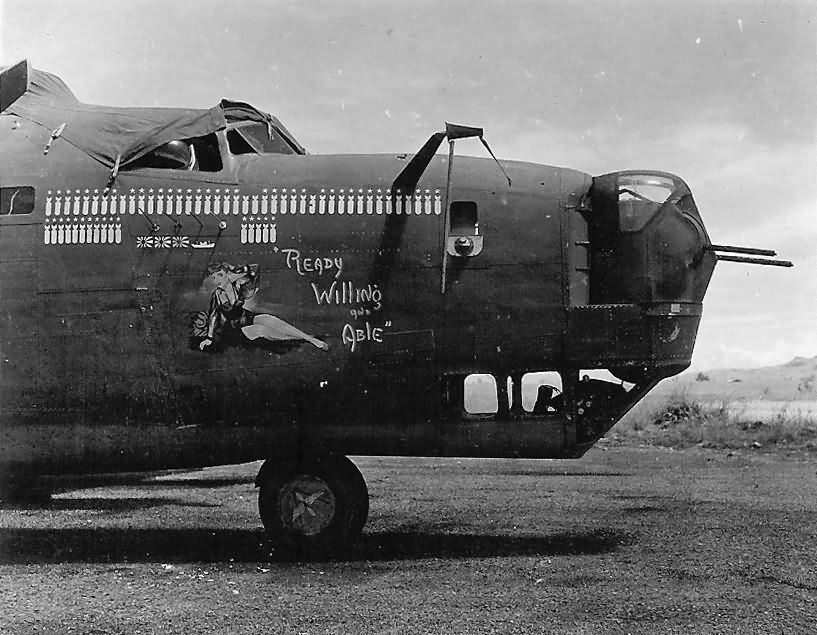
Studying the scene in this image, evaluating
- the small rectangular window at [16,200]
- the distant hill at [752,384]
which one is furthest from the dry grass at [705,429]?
the small rectangular window at [16,200]

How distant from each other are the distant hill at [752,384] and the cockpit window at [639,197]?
1573 inches

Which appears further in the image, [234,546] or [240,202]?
[234,546]

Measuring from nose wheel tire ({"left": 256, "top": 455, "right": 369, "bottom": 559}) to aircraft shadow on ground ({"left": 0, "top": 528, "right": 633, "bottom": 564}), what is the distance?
178 mm

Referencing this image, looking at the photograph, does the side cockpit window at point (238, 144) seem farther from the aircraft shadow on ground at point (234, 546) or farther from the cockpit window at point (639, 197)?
the aircraft shadow on ground at point (234, 546)

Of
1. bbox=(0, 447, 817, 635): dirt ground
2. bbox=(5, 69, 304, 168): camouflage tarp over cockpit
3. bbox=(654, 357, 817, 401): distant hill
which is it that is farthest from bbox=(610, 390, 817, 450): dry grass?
bbox=(5, 69, 304, 168): camouflage tarp over cockpit

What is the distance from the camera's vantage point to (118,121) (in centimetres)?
1015

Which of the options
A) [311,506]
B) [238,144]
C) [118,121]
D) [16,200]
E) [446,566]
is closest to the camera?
[446,566]

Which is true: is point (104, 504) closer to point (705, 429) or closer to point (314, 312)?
point (314, 312)

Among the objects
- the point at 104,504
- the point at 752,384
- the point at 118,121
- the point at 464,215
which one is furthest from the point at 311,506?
the point at 752,384

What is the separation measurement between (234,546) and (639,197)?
5999mm

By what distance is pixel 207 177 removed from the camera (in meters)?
9.92

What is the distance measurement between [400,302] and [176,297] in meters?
2.34

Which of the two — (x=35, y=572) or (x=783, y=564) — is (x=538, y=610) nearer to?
(x=783, y=564)

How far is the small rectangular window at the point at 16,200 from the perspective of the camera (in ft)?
32.6
